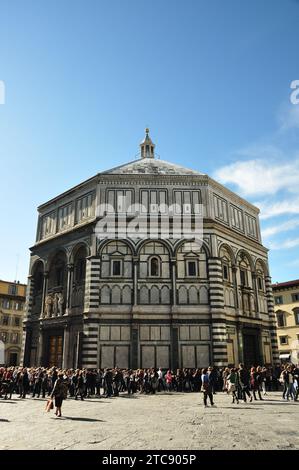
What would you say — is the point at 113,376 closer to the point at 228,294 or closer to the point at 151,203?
the point at 228,294

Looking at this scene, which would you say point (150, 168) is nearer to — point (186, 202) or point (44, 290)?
point (186, 202)

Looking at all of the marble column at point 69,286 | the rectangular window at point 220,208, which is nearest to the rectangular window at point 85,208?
the marble column at point 69,286

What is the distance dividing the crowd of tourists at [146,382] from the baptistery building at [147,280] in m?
1.67

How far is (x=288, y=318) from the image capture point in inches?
1705

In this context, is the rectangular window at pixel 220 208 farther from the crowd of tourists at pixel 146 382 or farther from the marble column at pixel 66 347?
the marble column at pixel 66 347

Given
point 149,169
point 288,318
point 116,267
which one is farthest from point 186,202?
point 288,318

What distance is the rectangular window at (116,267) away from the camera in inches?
1003

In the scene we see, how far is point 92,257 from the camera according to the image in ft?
84.4

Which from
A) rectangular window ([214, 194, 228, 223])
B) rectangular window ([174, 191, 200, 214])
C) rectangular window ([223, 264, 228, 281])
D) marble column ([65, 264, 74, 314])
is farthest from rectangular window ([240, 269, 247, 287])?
marble column ([65, 264, 74, 314])

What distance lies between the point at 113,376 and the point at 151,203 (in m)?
12.2

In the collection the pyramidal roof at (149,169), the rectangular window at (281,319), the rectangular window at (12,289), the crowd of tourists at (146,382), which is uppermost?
the pyramidal roof at (149,169)
